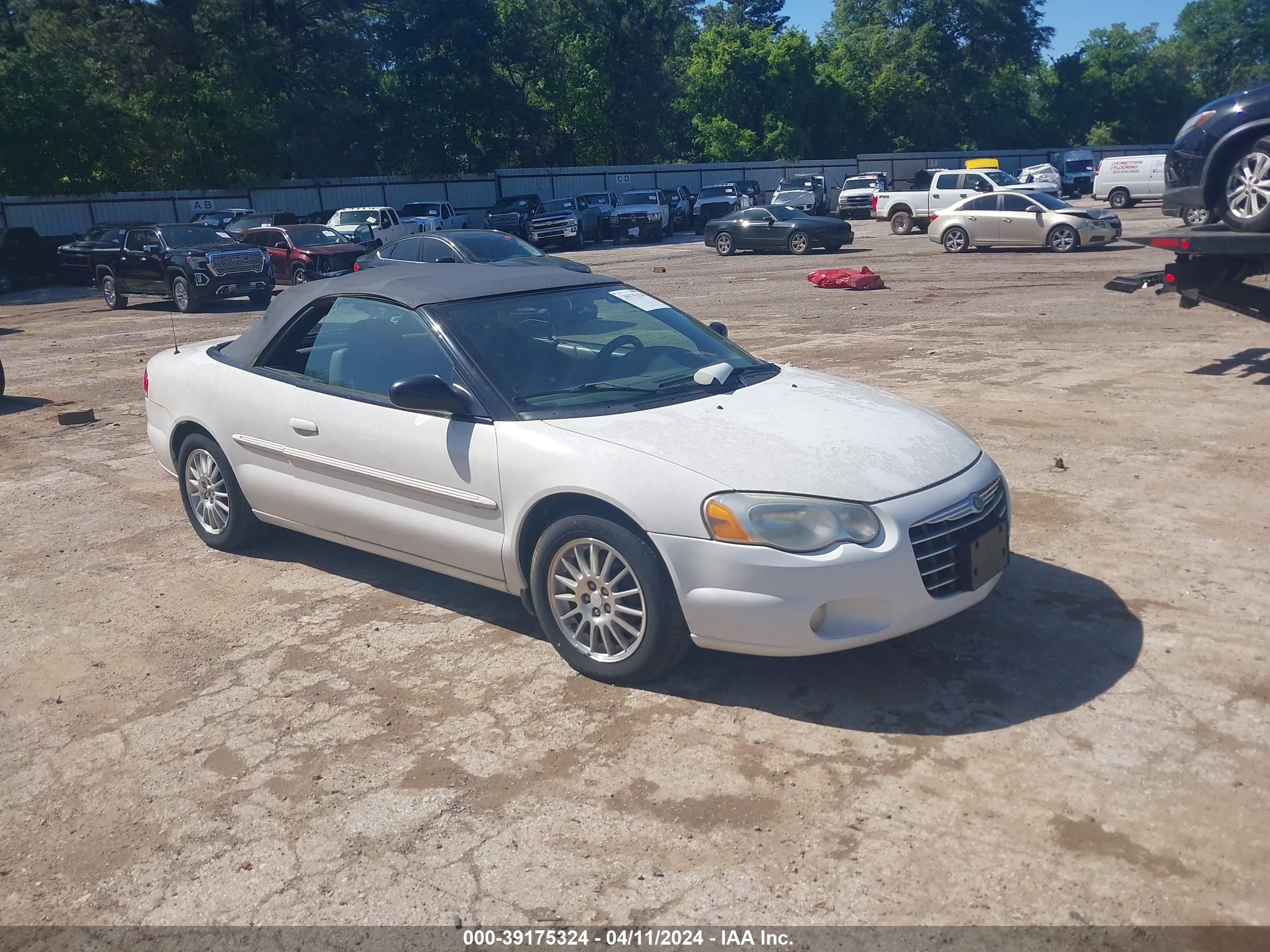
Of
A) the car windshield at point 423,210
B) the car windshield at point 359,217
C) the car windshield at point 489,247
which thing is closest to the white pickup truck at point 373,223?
the car windshield at point 359,217

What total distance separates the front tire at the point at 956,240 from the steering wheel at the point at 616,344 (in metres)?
22.8

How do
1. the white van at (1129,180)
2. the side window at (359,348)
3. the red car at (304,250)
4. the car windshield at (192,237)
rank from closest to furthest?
1. the side window at (359,348)
2. the car windshield at (192,237)
3. the red car at (304,250)
4. the white van at (1129,180)

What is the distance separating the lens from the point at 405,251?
20.5 m

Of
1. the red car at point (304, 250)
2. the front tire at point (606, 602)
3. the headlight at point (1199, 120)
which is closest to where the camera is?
the front tire at point (606, 602)

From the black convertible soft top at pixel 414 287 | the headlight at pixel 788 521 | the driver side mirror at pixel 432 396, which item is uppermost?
the black convertible soft top at pixel 414 287

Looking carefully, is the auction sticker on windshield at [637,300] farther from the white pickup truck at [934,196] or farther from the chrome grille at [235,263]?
the white pickup truck at [934,196]

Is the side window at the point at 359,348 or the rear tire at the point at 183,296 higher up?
the side window at the point at 359,348

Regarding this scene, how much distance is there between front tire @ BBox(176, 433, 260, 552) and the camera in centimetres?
618

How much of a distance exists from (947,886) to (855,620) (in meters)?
1.18

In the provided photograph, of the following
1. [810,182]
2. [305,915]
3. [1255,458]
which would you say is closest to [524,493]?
[305,915]

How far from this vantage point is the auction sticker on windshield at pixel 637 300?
5824 millimetres

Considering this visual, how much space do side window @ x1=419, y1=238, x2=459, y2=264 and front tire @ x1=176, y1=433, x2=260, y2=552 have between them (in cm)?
1360

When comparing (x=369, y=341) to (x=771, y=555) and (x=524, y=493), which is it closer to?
(x=524, y=493)

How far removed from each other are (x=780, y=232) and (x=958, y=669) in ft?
86.7
